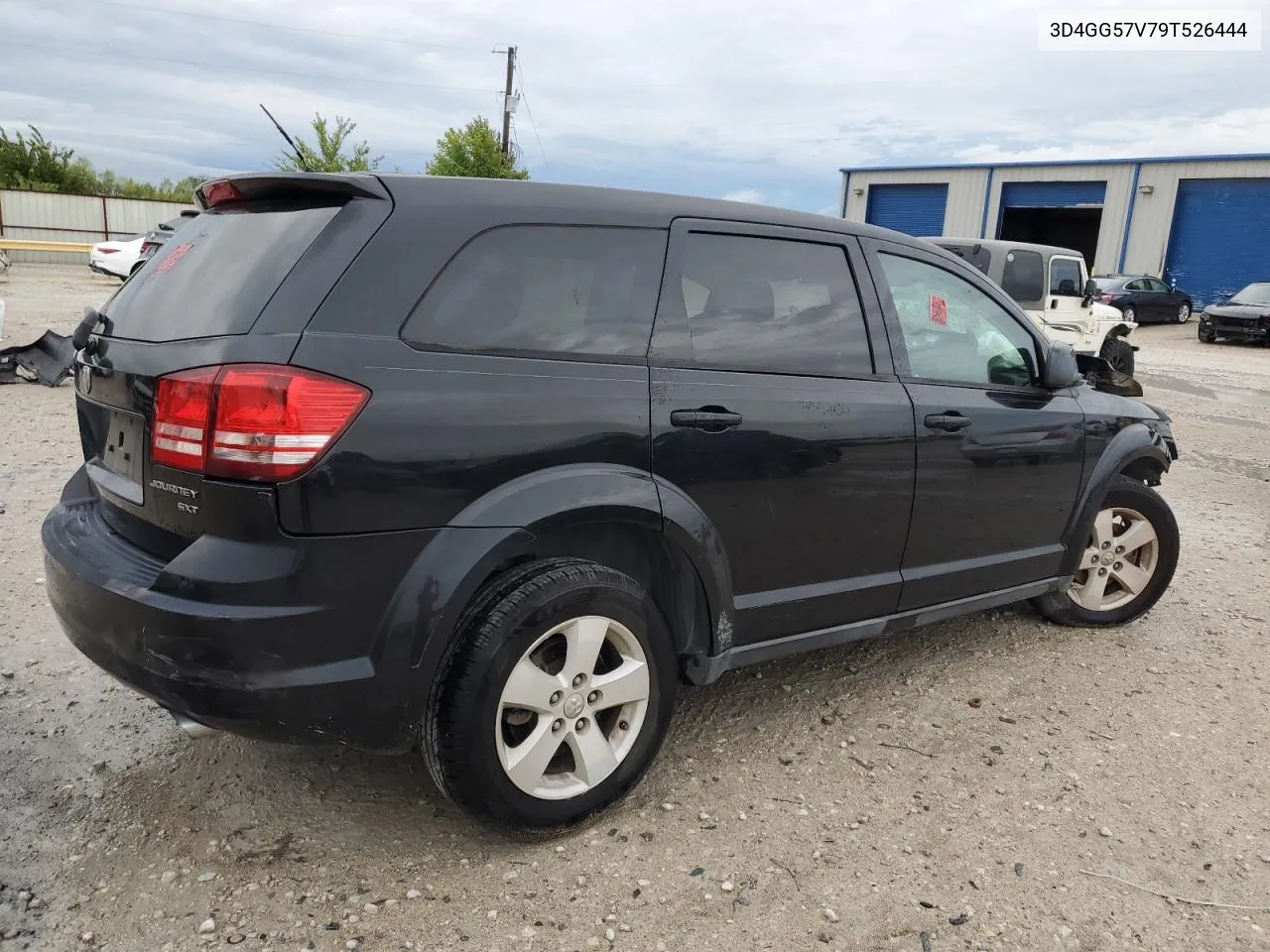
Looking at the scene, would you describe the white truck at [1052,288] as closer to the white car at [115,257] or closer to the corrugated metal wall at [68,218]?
the white car at [115,257]

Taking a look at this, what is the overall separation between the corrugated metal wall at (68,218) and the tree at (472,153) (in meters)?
10.3

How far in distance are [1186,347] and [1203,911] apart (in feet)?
76.2

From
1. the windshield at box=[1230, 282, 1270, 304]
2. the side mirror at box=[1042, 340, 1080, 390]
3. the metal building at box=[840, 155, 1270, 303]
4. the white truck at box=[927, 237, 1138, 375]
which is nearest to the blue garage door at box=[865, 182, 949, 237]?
the metal building at box=[840, 155, 1270, 303]

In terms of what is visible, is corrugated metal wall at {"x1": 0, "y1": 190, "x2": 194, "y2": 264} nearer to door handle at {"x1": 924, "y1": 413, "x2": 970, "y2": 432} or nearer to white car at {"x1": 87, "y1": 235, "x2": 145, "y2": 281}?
white car at {"x1": 87, "y1": 235, "x2": 145, "y2": 281}

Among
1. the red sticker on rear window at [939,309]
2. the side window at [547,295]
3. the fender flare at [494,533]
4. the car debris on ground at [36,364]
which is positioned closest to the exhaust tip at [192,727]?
the fender flare at [494,533]

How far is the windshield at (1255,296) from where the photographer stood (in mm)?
22781

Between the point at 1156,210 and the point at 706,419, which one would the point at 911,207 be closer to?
the point at 1156,210

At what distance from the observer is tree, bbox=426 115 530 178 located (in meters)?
37.3

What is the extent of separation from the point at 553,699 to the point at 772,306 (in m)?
1.44

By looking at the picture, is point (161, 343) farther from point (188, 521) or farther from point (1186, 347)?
point (1186, 347)

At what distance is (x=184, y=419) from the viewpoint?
2.26m

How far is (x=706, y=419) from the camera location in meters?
2.82

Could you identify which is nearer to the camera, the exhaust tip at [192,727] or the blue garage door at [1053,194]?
the exhaust tip at [192,727]

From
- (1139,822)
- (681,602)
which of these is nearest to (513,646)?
(681,602)
